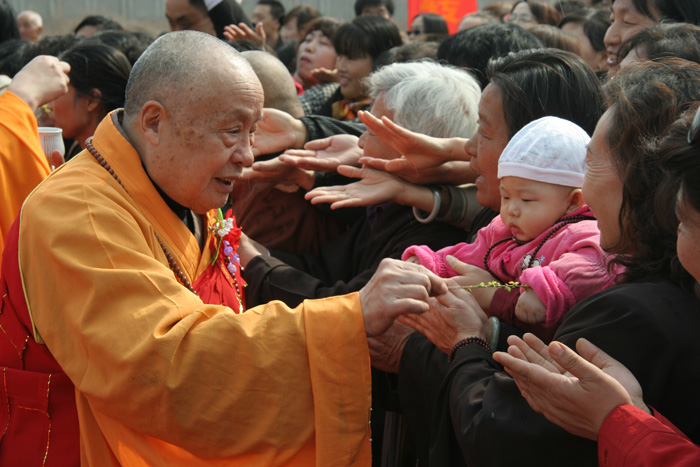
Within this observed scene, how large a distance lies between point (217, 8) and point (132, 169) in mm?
4403

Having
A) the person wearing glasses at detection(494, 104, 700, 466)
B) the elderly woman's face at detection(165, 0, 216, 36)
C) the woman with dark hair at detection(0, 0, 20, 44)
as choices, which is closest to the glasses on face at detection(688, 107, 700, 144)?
the person wearing glasses at detection(494, 104, 700, 466)

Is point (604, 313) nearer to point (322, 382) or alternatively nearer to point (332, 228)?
point (322, 382)

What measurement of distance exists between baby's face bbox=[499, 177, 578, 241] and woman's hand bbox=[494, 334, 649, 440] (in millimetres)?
682

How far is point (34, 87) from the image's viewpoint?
3744 mm

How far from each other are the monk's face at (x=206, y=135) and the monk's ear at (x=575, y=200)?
1057 millimetres

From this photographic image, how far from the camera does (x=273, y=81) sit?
164 inches

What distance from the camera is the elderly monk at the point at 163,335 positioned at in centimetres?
202

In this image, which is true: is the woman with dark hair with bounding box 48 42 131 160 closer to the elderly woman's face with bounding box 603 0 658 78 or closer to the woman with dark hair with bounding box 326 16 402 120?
the woman with dark hair with bounding box 326 16 402 120

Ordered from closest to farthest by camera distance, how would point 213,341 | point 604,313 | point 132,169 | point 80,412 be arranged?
point 604,313, point 213,341, point 80,412, point 132,169

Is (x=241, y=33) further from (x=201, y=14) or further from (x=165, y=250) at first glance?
(x=165, y=250)

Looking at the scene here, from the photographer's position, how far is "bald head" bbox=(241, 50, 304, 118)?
13.6 ft

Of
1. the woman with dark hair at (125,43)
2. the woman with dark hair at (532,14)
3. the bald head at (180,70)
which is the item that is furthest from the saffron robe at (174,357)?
the woman with dark hair at (532,14)

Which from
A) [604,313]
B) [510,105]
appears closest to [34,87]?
[510,105]

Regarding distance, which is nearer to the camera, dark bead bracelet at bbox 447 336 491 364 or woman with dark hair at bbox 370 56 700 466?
woman with dark hair at bbox 370 56 700 466
